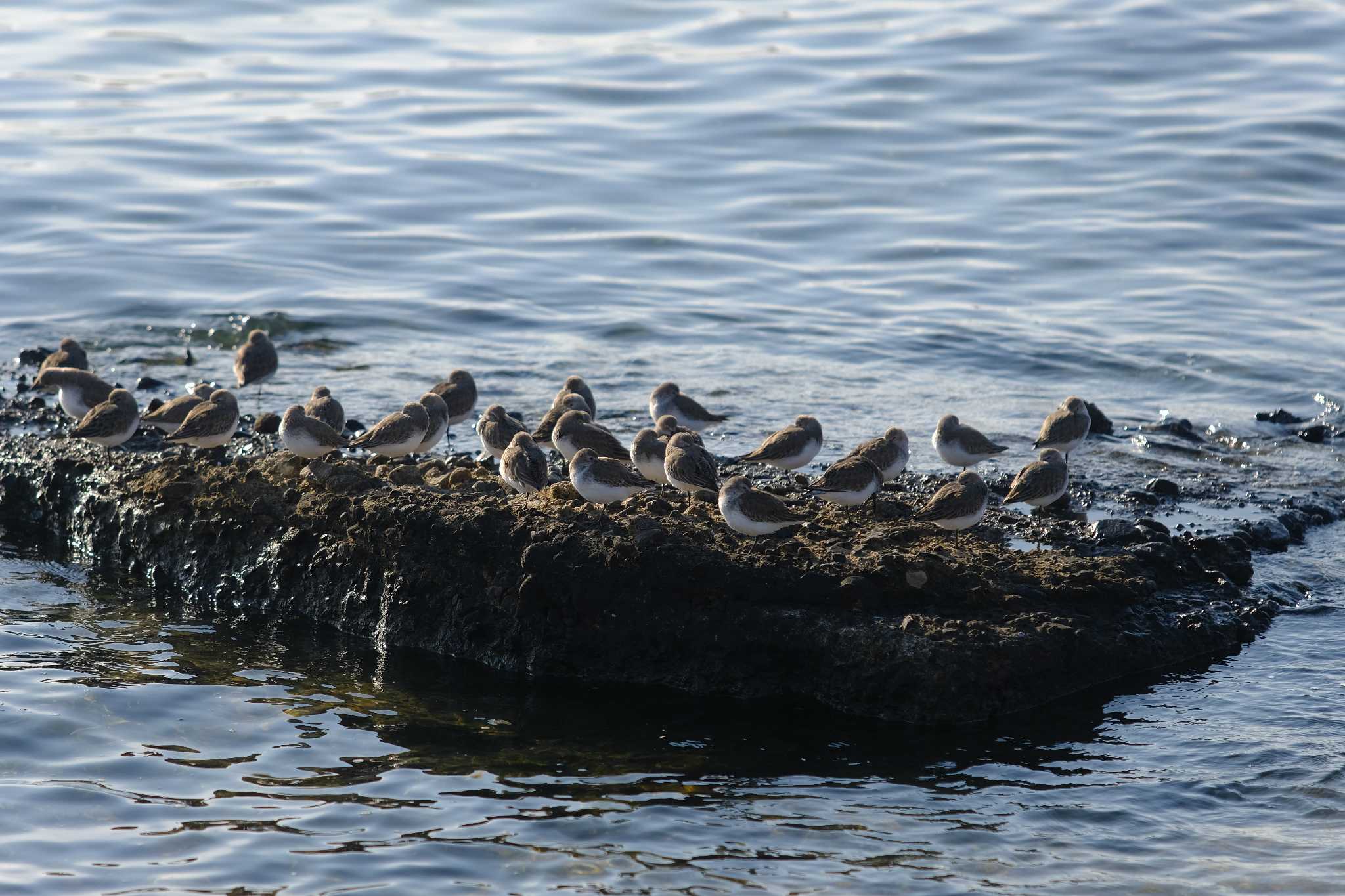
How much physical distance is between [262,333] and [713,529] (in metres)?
7.68

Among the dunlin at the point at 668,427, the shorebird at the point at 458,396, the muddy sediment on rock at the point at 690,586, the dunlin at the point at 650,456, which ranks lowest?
the muddy sediment on rock at the point at 690,586

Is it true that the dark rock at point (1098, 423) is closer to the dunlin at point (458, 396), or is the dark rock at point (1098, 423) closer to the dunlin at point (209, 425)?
the dunlin at point (458, 396)

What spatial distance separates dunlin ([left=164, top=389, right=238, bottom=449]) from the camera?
12.7 metres

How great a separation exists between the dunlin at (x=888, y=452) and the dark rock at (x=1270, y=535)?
294cm

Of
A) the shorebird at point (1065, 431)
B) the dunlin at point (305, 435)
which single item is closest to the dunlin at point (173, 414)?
the dunlin at point (305, 435)

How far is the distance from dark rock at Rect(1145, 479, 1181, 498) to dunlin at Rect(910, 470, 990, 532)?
3162mm

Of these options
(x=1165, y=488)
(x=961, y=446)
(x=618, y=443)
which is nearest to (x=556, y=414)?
(x=618, y=443)

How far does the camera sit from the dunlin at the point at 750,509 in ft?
34.3

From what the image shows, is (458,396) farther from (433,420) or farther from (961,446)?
(961,446)

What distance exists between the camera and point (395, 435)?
1266cm

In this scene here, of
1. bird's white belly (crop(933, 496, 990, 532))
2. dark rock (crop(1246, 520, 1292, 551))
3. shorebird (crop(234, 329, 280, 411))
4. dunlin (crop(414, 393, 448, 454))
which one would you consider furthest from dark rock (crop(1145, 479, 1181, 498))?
shorebird (crop(234, 329, 280, 411))

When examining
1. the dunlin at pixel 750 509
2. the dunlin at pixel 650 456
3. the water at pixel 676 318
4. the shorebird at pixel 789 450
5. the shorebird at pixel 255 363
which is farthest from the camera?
the shorebird at pixel 255 363

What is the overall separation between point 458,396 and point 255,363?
240cm

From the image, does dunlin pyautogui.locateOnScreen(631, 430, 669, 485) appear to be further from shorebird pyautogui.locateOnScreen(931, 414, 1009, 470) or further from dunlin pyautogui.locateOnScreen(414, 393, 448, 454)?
shorebird pyautogui.locateOnScreen(931, 414, 1009, 470)
